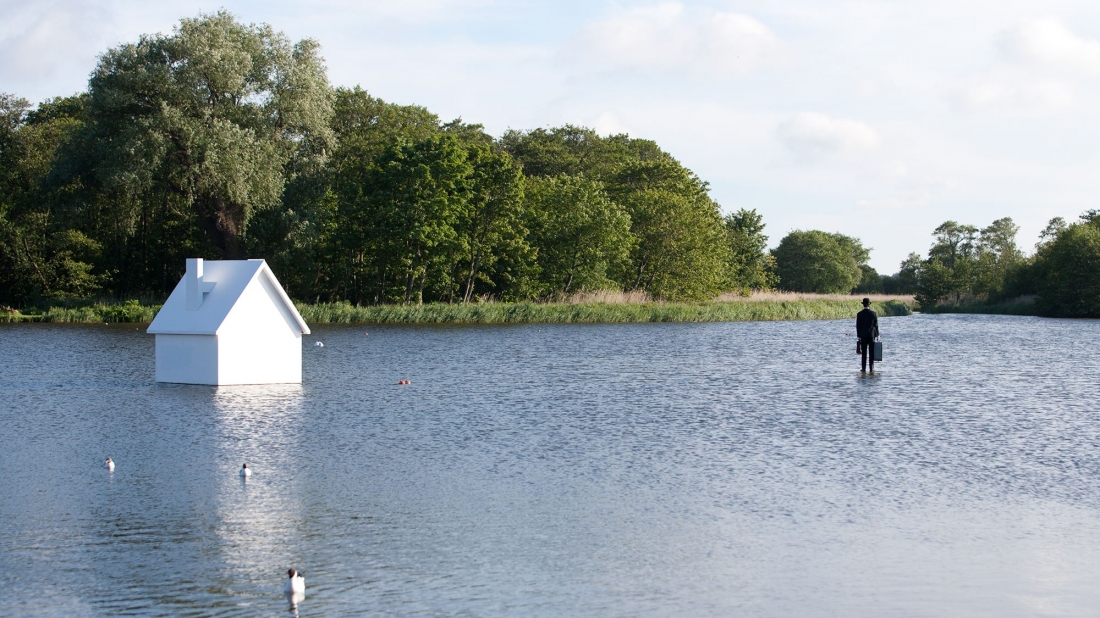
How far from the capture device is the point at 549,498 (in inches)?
453

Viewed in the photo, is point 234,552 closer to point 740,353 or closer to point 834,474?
point 834,474

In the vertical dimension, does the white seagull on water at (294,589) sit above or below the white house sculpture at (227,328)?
below

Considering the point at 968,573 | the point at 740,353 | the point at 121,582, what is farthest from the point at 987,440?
the point at 740,353

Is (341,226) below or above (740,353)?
above

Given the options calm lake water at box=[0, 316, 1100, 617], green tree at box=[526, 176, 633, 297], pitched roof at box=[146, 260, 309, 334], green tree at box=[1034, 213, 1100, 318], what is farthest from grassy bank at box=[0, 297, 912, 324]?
pitched roof at box=[146, 260, 309, 334]

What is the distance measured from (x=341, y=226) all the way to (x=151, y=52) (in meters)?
14.5

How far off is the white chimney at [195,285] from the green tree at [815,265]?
106 m

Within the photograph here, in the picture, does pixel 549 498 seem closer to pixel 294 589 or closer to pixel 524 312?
pixel 294 589

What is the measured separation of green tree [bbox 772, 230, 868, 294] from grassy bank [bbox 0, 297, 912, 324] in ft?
154

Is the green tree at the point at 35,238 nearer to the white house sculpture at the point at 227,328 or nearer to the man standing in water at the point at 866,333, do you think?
the white house sculpture at the point at 227,328

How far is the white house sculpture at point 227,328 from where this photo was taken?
21547 millimetres

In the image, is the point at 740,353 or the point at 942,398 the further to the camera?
the point at 740,353

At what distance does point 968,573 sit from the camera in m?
8.64

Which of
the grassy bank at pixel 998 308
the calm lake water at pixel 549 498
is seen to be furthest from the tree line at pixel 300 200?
the calm lake water at pixel 549 498
